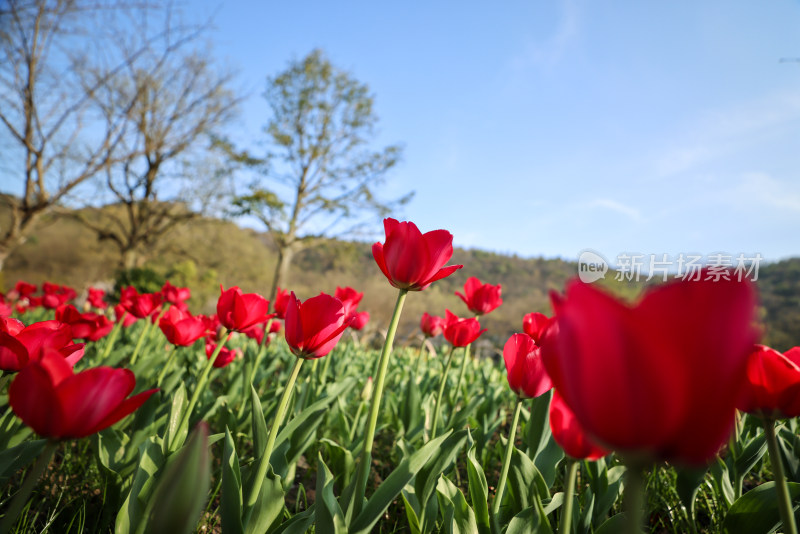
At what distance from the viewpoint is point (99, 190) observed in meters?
14.1

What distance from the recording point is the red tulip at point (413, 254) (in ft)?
2.87

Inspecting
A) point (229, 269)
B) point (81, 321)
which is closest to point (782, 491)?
point (81, 321)

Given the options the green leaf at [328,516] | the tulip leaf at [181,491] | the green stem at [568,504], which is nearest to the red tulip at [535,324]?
the green stem at [568,504]

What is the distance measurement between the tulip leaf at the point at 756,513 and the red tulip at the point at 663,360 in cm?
90

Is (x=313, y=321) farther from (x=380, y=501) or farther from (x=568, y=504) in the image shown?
(x=568, y=504)

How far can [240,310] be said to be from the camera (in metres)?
1.26

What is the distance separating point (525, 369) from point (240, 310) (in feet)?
2.79

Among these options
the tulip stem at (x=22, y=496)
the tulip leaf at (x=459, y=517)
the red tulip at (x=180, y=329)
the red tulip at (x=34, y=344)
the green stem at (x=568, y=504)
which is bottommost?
the tulip leaf at (x=459, y=517)

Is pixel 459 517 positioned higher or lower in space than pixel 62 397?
lower

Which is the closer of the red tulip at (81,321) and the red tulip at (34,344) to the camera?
the red tulip at (34,344)

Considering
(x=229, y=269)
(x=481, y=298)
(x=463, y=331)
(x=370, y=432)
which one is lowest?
(x=370, y=432)

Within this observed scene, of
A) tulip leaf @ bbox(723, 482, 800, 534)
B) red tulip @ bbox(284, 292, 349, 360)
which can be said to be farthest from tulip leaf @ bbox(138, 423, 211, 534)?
tulip leaf @ bbox(723, 482, 800, 534)

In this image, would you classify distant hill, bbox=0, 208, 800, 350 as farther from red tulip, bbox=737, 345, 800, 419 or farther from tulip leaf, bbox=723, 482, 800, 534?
red tulip, bbox=737, 345, 800, 419

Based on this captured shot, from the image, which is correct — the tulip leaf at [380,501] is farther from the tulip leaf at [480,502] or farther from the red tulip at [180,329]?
the red tulip at [180,329]
